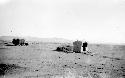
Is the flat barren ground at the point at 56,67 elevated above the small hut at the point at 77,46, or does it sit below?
below

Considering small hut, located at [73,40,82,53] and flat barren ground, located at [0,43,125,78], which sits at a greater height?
small hut, located at [73,40,82,53]

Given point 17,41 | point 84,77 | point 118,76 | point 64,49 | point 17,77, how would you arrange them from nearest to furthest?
point 17,77 → point 84,77 → point 118,76 → point 64,49 → point 17,41

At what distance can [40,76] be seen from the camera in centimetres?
1105

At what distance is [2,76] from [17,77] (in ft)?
2.90

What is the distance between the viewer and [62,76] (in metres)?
11.2

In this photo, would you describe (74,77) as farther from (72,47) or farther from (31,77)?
(72,47)

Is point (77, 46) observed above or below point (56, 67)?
above

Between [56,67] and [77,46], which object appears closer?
[56,67]

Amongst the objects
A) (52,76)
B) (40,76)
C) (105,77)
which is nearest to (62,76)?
(52,76)

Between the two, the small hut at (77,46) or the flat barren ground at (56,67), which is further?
the small hut at (77,46)

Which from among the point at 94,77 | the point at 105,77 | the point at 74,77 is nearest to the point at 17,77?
the point at 74,77

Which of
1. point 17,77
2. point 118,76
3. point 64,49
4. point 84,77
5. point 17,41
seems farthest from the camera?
point 17,41

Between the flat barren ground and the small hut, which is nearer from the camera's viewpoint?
the flat barren ground

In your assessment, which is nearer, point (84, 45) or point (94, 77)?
point (94, 77)
